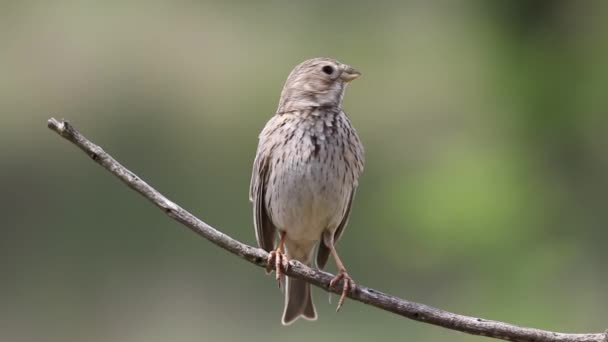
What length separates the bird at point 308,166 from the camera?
6.06 metres

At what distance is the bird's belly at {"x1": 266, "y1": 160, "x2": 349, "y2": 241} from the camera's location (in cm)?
605

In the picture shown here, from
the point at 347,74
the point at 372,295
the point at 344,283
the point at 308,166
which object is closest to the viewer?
the point at 372,295

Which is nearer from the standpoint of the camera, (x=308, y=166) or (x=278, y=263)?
(x=278, y=263)

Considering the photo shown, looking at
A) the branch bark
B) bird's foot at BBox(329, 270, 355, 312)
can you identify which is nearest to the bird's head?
bird's foot at BBox(329, 270, 355, 312)

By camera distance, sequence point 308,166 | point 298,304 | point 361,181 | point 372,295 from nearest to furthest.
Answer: point 372,295 → point 308,166 → point 298,304 → point 361,181

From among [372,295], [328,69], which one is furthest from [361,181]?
[372,295]

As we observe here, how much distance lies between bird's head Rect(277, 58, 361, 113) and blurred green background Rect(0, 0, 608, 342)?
147 inches

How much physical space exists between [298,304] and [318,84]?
3.83 feet

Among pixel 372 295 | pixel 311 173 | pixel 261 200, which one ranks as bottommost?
pixel 372 295

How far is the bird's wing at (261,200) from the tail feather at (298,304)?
0.85 feet

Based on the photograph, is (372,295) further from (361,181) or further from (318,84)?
(361,181)

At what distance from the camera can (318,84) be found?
6.32 metres

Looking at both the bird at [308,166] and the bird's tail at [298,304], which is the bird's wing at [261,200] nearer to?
the bird at [308,166]

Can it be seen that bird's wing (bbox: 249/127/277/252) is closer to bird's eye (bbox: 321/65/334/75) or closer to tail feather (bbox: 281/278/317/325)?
tail feather (bbox: 281/278/317/325)
